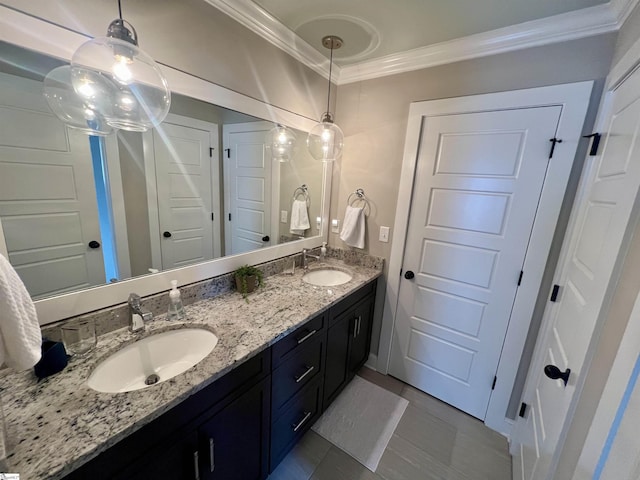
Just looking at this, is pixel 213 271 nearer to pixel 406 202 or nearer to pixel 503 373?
pixel 406 202

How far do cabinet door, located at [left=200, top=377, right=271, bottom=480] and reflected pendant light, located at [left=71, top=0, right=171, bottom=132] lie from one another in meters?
1.13

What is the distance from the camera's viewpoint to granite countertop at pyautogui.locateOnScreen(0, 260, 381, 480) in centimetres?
59

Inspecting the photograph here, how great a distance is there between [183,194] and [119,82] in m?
0.56

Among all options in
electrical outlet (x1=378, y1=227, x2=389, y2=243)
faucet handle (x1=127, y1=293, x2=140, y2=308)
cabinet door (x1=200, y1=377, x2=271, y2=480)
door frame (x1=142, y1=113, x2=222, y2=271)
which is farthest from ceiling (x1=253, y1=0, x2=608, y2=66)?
cabinet door (x1=200, y1=377, x2=271, y2=480)

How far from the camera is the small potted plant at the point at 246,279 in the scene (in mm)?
1510

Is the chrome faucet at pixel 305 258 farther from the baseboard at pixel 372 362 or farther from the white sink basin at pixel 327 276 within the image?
the baseboard at pixel 372 362

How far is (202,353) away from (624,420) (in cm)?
129

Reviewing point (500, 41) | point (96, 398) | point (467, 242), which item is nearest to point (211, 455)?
point (96, 398)

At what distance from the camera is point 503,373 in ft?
5.52

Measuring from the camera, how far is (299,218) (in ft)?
6.89

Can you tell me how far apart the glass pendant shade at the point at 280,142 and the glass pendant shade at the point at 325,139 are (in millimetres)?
163

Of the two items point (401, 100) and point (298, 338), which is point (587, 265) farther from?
point (401, 100)

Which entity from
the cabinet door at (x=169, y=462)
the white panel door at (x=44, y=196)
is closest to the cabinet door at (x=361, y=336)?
the cabinet door at (x=169, y=462)

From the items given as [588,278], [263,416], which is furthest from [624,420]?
[263,416]
